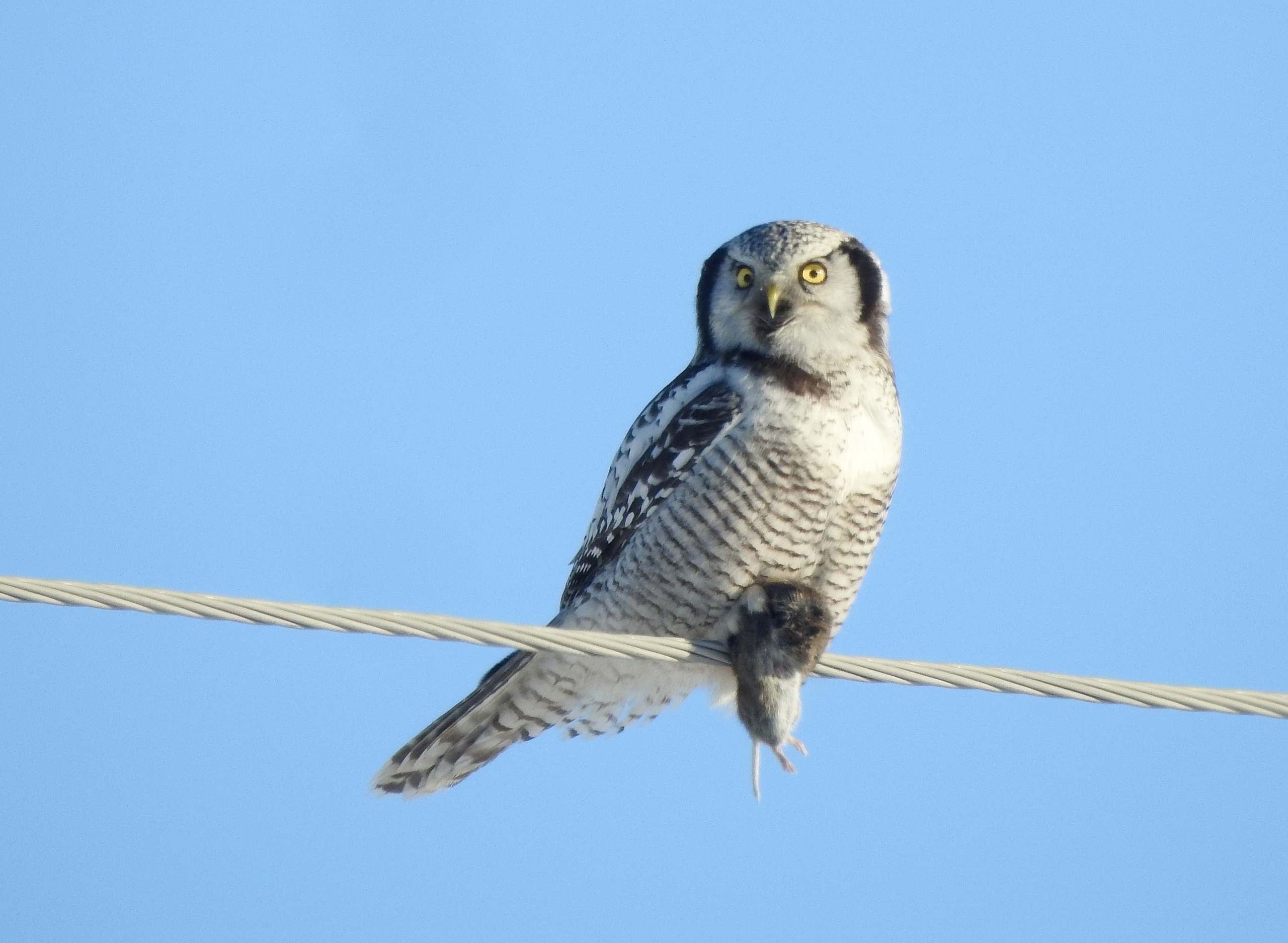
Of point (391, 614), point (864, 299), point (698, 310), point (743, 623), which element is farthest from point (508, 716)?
point (391, 614)

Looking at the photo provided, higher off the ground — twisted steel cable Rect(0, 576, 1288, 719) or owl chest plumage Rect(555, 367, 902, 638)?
owl chest plumage Rect(555, 367, 902, 638)

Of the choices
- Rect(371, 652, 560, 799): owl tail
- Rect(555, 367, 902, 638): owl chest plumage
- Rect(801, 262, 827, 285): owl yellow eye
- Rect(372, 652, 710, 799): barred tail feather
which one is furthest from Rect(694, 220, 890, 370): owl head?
Rect(371, 652, 560, 799): owl tail

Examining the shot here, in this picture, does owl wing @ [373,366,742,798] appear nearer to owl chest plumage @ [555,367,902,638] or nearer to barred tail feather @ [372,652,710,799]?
barred tail feather @ [372,652,710,799]

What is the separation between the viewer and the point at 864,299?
5.63 meters

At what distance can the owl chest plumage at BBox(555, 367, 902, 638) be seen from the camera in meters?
5.11

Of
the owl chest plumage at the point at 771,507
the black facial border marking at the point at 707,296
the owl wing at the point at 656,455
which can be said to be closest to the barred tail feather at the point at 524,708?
the owl wing at the point at 656,455

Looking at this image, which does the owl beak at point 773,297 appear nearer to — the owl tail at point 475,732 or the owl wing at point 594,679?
the owl wing at point 594,679

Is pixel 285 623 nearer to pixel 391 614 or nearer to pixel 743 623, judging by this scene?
pixel 391 614

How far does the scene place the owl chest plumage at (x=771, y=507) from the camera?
5113mm

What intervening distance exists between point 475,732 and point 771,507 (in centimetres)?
157

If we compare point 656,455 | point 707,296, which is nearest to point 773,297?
point 707,296

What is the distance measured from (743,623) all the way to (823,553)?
0.38 m

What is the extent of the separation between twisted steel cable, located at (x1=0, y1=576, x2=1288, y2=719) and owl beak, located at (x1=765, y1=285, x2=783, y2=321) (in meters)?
1.48

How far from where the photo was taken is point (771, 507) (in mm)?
5105
